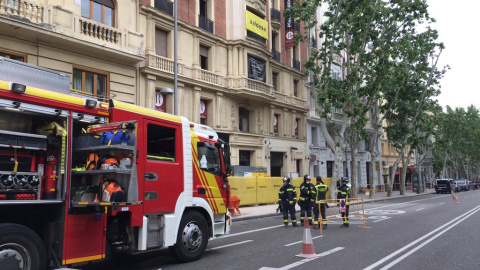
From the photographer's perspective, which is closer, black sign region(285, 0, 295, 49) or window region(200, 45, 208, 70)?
window region(200, 45, 208, 70)

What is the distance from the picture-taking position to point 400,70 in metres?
31.6

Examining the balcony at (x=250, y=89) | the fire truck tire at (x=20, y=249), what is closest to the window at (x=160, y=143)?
the fire truck tire at (x=20, y=249)

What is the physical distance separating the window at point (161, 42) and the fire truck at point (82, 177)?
15288 mm

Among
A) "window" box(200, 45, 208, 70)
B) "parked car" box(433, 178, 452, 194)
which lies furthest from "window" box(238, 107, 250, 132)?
"parked car" box(433, 178, 452, 194)

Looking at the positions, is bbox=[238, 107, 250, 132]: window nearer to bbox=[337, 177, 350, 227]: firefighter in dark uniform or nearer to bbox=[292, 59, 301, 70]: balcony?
bbox=[292, 59, 301, 70]: balcony

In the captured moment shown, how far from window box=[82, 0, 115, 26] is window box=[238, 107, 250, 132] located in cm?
1222

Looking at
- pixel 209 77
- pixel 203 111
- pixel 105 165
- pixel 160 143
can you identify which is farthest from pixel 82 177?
pixel 209 77

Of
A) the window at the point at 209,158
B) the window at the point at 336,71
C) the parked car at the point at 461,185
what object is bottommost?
the parked car at the point at 461,185

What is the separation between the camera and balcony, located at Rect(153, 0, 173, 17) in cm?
2242

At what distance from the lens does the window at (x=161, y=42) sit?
2252 centimetres

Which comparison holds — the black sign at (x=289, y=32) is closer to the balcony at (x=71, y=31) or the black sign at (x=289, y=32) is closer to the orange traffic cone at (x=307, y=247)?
the balcony at (x=71, y=31)

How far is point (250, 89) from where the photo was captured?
27438mm

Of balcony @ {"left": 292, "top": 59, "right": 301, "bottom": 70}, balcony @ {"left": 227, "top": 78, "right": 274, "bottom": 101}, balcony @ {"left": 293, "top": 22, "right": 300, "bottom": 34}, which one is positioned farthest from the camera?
balcony @ {"left": 292, "top": 59, "right": 301, "bottom": 70}

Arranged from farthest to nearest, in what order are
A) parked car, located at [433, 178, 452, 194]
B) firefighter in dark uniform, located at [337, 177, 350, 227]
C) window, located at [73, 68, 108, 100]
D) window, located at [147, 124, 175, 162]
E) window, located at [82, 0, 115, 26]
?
parked car, located at [433, 178, 452, 194]
window, located at [82, 0, 115, 26]
window, located at [73, 68, 108, 100]
firefighter in dark uniform, located at [337, 177, 350, 227]
window, located at [147, 124, 175, 162]
